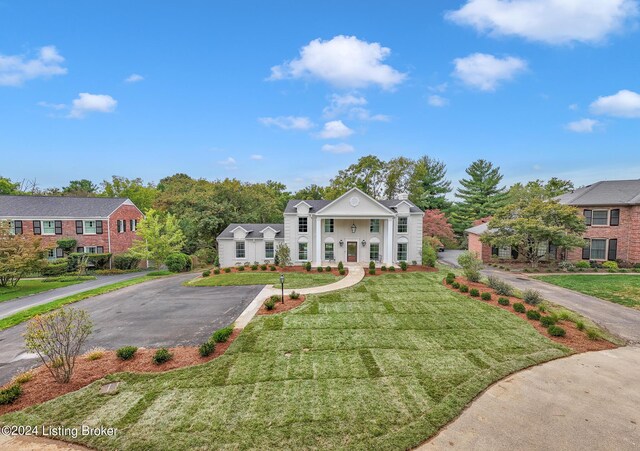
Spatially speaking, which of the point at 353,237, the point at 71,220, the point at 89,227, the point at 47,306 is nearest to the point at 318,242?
the point at 353,237

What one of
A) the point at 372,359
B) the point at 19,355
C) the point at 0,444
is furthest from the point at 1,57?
the point at 372,359

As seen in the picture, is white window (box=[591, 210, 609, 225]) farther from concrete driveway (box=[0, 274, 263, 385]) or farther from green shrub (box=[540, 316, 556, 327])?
concrete driveway (box=[0, 274, 263, 385])

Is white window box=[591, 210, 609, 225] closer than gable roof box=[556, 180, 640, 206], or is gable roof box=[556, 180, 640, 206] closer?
gable roof box=[556, 180, 640, 206]

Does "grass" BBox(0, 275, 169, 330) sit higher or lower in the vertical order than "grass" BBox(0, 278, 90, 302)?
higher

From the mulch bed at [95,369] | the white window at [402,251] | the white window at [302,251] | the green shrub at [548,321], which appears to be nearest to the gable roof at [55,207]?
the white window at [302,251]

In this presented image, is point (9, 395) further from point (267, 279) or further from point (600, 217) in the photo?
point (600, 217)

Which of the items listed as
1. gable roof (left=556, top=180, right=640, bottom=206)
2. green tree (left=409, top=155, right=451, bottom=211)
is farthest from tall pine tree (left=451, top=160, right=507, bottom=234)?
gable roof (left=556, top=180, right=640, bottom=206)

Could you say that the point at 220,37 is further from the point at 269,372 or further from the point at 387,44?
the point at 269,372
